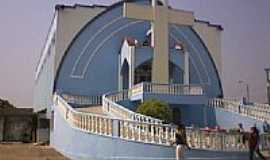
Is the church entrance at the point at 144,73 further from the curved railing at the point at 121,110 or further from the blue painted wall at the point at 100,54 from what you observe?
the curved railing at the point at 121,110

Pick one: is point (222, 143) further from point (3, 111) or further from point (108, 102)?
point (3, 111)

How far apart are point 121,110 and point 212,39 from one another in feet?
45.9

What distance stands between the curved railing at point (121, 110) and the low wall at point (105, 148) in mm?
1331

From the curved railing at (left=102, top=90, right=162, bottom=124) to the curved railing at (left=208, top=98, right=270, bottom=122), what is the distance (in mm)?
5095

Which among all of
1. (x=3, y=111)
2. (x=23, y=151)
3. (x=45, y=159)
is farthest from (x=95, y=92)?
(x=45, y=159)

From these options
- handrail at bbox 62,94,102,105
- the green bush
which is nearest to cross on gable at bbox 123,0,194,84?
handrail at bbox 62,94,102,105

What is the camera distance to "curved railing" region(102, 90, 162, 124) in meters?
13.9

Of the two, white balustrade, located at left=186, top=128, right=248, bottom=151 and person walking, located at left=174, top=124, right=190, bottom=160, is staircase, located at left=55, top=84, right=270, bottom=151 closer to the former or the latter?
white balustrade, located at left=186, top=128, right=248, bottom=151

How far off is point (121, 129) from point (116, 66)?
13.3 meters

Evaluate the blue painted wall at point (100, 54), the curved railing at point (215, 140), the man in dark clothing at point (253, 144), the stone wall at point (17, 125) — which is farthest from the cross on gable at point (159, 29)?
the stone wall at point (17, 125)

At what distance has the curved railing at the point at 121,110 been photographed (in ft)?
45.6

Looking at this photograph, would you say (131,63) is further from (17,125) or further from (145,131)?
(145,131)

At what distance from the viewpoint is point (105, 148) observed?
12797mm

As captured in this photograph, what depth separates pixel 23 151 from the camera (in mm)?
15508
